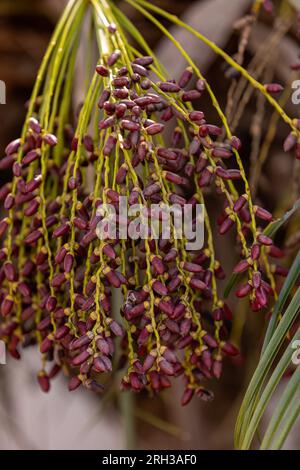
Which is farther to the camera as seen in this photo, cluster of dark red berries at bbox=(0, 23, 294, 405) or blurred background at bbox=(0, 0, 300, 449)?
blurred background at bbox=(0, 0, 300, 449)

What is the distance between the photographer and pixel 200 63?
62.5 inches

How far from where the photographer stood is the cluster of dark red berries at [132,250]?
35.8 inches

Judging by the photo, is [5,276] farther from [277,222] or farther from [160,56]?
[160,56]

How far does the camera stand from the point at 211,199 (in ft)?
6.63

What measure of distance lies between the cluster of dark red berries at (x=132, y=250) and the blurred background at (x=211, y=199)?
0.42 metres

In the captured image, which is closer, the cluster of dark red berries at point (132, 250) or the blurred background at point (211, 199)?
Answer: the cluster of dark red berries at point (132, 250)

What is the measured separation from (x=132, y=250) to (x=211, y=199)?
3.42 ft

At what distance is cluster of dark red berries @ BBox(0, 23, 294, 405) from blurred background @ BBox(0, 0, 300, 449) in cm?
42

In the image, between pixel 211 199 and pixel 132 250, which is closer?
pixel 132 250

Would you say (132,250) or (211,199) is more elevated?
(132,250)

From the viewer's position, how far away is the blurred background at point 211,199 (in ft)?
5.13

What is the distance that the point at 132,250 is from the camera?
1.00 meters

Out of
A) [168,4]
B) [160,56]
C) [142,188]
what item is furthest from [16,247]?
[168,4]

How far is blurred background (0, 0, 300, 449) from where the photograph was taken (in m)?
1.56
